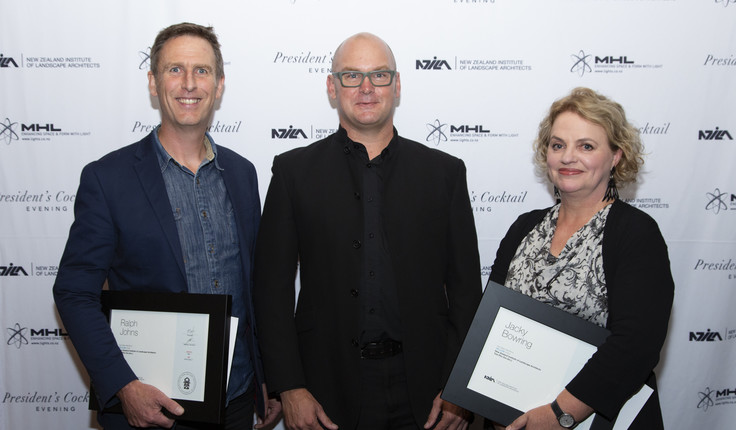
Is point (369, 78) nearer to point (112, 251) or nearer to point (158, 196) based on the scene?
point (158, 196)

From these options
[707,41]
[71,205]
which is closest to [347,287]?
[71,205]

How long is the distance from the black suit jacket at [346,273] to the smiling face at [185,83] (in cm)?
39

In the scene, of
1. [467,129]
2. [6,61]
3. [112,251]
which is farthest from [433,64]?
[6,61]

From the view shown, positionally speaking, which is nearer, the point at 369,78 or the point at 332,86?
the point at 369,78

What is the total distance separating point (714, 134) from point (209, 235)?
285 cm

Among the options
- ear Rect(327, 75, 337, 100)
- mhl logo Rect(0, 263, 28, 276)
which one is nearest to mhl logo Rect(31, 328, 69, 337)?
mhl logo Rect(0, 263, 28, 276)

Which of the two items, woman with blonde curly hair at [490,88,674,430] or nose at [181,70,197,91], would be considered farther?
nose at [181,70,197,91]

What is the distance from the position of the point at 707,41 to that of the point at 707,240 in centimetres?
114

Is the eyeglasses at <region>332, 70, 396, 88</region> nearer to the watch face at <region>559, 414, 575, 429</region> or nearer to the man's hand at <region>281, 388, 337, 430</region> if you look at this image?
the man's hand at <region>281, 388, 337, 430</region>

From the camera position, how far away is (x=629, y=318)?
1806mm

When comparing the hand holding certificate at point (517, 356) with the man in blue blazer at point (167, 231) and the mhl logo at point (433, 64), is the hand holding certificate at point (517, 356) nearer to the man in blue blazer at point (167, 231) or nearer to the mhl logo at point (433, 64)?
Answer: the man in blue blazer at point (167, 231)

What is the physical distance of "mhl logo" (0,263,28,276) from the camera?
3.16m

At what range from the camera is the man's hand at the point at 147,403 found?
78.3 inches

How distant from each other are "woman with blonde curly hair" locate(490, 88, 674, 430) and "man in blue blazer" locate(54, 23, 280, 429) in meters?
1.09
